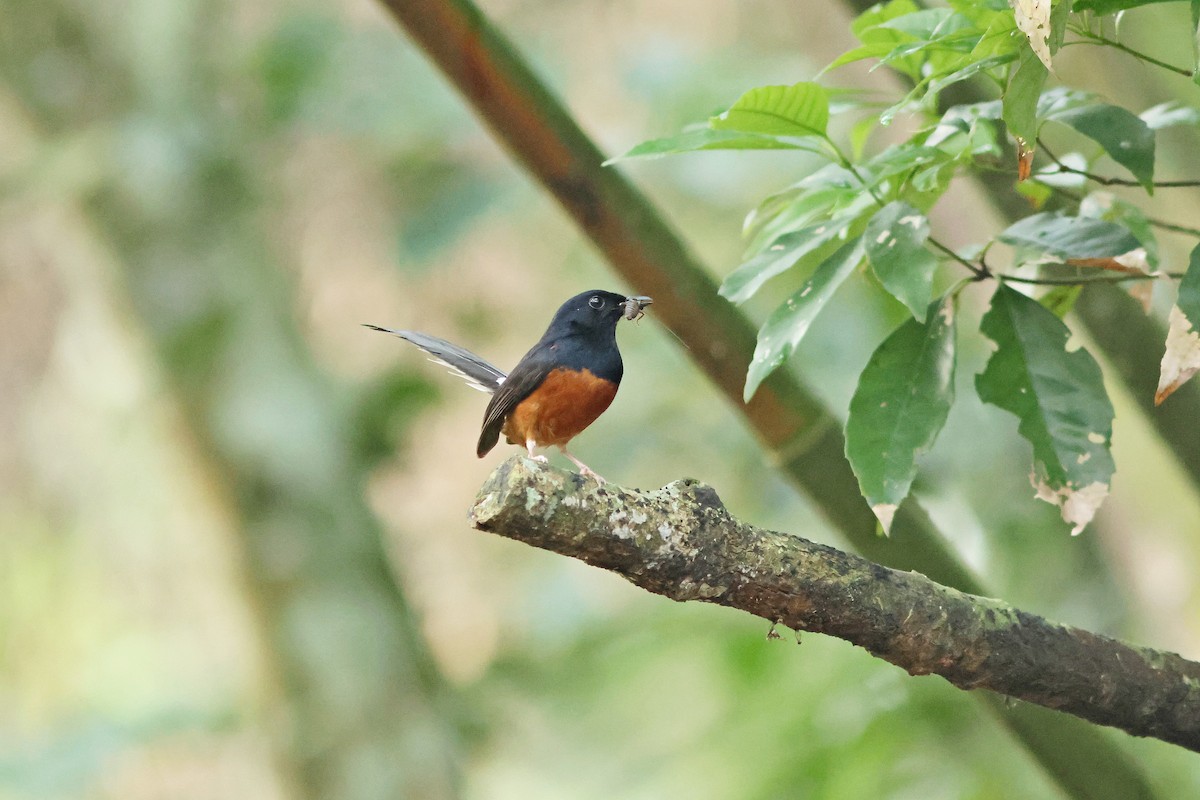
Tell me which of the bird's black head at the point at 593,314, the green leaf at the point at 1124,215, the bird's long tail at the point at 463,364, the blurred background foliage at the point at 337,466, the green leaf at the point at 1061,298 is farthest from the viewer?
the blurred background foliage at the point at 337,466

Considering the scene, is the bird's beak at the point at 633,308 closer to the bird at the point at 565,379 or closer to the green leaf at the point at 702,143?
the bird at the point at 565,379

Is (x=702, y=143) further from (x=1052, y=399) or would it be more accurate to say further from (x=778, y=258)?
(x=1052, y=399)

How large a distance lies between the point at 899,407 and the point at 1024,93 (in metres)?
0.47

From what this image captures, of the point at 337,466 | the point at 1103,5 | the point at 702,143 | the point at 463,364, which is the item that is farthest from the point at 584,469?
the point at 337,466

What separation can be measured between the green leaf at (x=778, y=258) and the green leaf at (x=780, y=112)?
14cm

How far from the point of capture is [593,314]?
269 cm

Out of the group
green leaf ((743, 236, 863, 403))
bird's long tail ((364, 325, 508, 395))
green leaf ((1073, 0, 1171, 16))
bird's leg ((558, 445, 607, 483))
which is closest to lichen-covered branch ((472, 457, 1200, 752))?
bird's leg ((558, 445, 607, 483))

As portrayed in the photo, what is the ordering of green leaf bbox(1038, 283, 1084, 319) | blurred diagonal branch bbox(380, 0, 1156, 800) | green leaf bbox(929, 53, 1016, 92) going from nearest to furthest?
1. green leaf bbox(929, 53, 1016, 92)
2. green leaf bbox(1038, 283, 1084, 319)
3. blurred diagonal branch bbox(380, 0, 1156, 800)

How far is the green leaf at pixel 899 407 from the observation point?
162cm

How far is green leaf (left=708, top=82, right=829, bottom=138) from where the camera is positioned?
165 cm

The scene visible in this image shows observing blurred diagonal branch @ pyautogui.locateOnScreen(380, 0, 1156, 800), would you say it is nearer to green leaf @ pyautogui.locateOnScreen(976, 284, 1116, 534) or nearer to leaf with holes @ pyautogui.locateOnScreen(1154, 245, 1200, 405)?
green leaf @ pyautogui.locateOnScreen(976, 284, 1116, 534)

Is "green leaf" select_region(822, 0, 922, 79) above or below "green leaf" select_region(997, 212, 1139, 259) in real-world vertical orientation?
above

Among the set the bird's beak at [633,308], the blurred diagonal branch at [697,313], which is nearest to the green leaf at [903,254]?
the blurred diagonal branch at [697,313]

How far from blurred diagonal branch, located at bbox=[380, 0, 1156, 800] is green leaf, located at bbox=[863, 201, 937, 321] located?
73 cm
